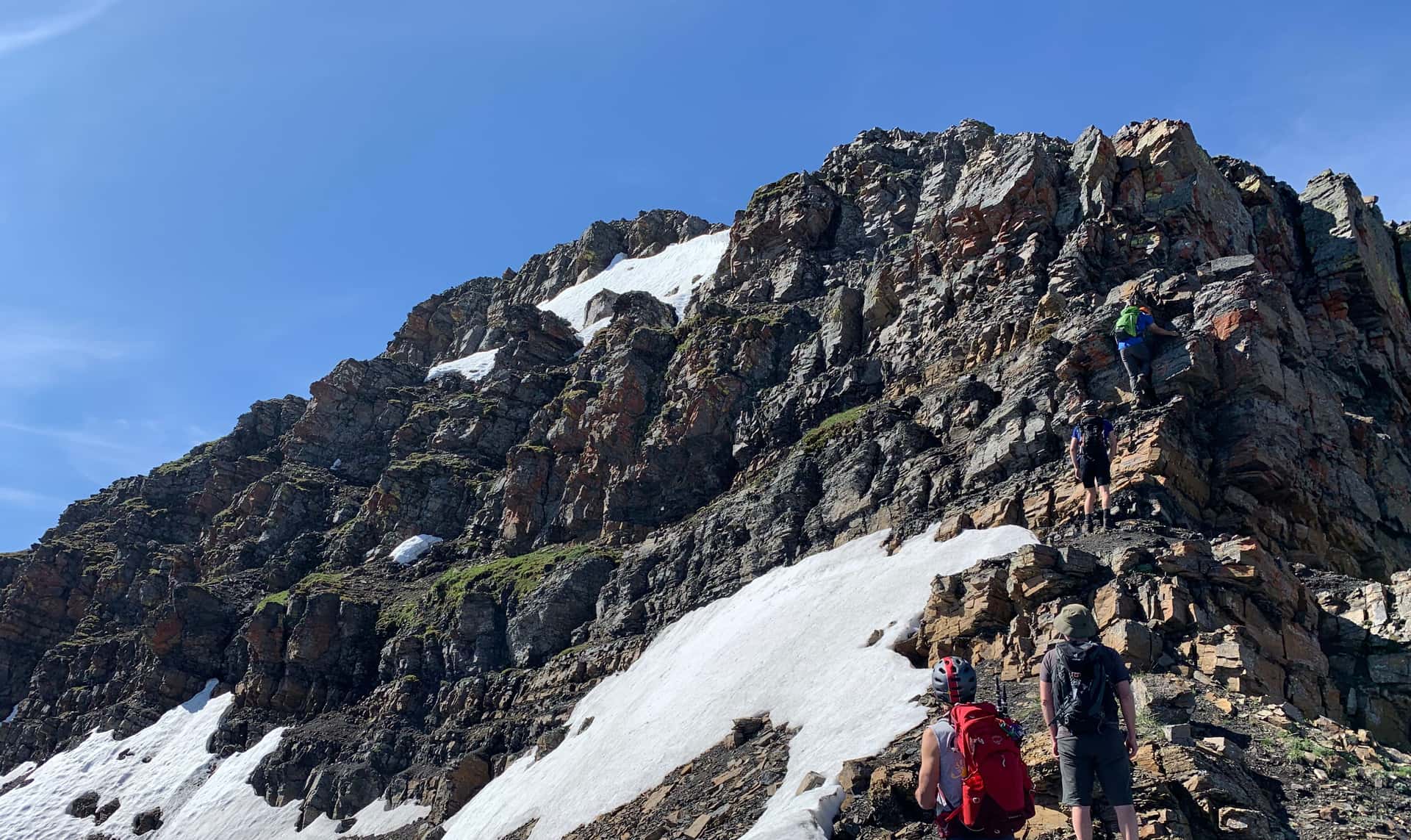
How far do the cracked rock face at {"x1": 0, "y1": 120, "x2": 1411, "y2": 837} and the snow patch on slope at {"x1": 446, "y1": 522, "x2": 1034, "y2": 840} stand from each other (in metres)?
1.98

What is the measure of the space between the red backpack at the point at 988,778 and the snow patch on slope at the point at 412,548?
6583 cm

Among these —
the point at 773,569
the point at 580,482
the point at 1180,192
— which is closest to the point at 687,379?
the point at 580,482

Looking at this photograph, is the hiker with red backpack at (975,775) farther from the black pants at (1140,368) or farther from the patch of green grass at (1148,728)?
the black pants at (1140,368)

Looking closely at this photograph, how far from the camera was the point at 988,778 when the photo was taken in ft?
30.6

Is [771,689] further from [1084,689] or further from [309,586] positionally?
[309,586]

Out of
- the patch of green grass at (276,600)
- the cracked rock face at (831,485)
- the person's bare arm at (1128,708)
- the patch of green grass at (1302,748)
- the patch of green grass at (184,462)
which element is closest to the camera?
the person's bare arm at (1128,708)

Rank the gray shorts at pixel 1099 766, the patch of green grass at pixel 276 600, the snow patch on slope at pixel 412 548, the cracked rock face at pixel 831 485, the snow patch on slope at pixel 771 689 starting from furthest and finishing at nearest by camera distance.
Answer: the snow patch on slope at pixel 412 548 < the patch of green grass at pixel 276 600 < the cracked rock face at pixel 831 485 < the snow patch on slope at pixel 771 689 < the gray shorts at pixel 1099 766

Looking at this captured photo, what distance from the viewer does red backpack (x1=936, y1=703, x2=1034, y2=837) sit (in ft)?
30.7

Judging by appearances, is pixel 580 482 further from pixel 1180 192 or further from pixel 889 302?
pixel 1180 192

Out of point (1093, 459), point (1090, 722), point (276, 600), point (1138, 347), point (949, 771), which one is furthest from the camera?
point (276, 600)

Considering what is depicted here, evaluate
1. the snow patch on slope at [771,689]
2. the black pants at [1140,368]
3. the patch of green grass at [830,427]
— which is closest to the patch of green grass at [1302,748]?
the snow patch on slope at [771,689]

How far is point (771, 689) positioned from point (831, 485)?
16.2 meters

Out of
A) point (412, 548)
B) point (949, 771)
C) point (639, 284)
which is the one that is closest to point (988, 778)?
point (949, 771)

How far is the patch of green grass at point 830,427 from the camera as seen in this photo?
47812 millimetres
